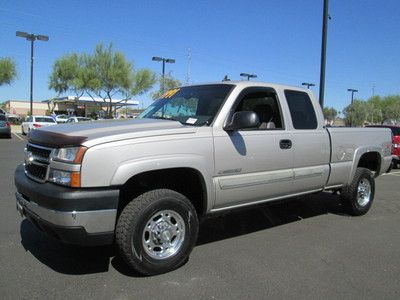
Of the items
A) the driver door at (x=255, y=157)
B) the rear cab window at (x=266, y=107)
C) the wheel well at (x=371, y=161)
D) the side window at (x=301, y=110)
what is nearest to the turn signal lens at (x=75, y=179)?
the driver door at (x=255, y=157)

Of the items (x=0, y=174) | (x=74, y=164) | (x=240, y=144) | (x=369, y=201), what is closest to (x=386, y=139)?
(x=369, y=201)

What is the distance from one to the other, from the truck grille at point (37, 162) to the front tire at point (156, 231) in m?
0.85

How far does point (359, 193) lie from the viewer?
7.13 meters

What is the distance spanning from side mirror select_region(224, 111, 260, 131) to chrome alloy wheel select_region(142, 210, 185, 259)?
114cm

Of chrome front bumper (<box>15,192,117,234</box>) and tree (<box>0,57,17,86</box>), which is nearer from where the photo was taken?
chrome front bumper (<box>15,192,117,234</box>)

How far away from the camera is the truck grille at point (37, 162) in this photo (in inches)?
163

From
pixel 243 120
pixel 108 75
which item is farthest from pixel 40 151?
pixel 108 75

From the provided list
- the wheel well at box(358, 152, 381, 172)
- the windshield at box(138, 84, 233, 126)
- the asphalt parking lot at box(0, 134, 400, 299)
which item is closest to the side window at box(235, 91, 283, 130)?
the windshield at box(138, 84, 233, 126)

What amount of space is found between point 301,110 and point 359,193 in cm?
203

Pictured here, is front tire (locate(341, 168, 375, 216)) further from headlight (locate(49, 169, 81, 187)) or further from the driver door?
headlight (locate(49, 169, 81, 187))

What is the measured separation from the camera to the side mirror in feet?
15.4

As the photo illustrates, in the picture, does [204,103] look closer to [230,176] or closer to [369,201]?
[230,176]

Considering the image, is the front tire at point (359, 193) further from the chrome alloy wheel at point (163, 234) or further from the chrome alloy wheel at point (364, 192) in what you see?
the chrome alloy wheel at point (163, 234)

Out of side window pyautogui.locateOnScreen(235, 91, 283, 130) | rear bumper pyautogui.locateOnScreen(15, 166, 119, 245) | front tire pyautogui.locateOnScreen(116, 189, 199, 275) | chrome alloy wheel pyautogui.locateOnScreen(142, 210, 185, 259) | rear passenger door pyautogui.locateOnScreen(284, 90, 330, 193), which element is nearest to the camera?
rear bumper pyautogui.locateOnScreen(15, 166, 119, 245)
